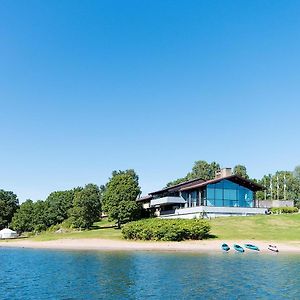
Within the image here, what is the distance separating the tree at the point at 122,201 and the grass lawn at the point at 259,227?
1886 cm

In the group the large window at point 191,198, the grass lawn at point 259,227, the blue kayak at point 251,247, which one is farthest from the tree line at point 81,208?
the blue kayak at point 251,247

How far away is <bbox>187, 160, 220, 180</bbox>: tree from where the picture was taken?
168750 mm

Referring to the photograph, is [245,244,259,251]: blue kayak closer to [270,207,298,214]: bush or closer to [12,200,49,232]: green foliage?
[270,207,298,214]: bush

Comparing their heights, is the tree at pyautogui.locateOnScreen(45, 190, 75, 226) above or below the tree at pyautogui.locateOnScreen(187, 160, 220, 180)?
below

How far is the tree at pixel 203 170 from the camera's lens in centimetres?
16875

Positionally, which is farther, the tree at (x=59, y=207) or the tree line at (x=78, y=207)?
the tree at (x=59, y=207)

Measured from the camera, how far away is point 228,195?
9050cm

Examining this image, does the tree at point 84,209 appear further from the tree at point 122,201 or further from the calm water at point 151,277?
the calm water at point 151,277

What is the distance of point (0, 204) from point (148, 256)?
79154 millimetres

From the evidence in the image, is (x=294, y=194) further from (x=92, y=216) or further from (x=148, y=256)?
(x=148, y=256)

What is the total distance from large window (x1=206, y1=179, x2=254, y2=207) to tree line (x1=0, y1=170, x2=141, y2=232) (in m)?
16.2

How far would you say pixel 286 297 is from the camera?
27.3 meters

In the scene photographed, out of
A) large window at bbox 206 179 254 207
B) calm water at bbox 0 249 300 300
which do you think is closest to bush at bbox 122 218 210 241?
calm water at bbox 0 249 300 300

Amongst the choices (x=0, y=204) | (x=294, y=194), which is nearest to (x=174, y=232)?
(x=0, y=204)
